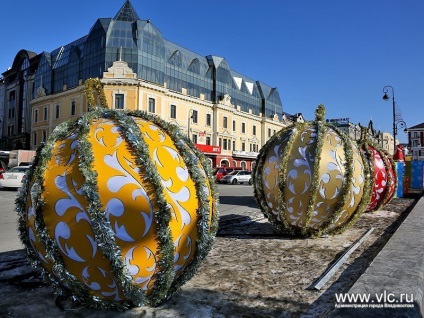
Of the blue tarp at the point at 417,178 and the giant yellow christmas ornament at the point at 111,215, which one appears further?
the blue tarp at the point at 417,178

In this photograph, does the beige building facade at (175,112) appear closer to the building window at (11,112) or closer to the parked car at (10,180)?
the building window at (11,112)

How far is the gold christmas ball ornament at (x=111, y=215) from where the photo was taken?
315 centimetres

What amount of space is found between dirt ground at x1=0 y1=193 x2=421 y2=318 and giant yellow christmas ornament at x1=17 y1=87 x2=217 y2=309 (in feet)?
1.08

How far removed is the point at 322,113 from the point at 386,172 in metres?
4.99

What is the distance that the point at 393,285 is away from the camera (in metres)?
3.54

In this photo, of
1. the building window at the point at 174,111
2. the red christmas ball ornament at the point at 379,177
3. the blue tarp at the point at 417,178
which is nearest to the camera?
the red christmas ball ornament at the point at 379,177

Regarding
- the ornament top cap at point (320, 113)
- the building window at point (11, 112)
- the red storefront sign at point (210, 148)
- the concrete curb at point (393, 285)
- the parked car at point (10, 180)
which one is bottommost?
the concrete curb at point (393, 285)

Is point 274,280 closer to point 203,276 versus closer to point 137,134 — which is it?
point 203,276

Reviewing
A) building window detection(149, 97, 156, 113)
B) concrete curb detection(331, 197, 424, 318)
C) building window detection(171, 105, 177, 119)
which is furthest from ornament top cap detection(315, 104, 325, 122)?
building window detection(171, 105, 177, 119)

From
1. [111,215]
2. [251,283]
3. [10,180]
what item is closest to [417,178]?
[251,283]

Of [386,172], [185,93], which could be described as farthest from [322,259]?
[185,93]

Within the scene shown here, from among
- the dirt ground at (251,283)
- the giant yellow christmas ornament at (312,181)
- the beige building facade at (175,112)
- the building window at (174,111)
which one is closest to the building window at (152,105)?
the beige building facade at (175,112)

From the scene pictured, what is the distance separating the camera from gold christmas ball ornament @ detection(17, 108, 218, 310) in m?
3.15

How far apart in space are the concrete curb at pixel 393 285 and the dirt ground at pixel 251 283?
29cm
